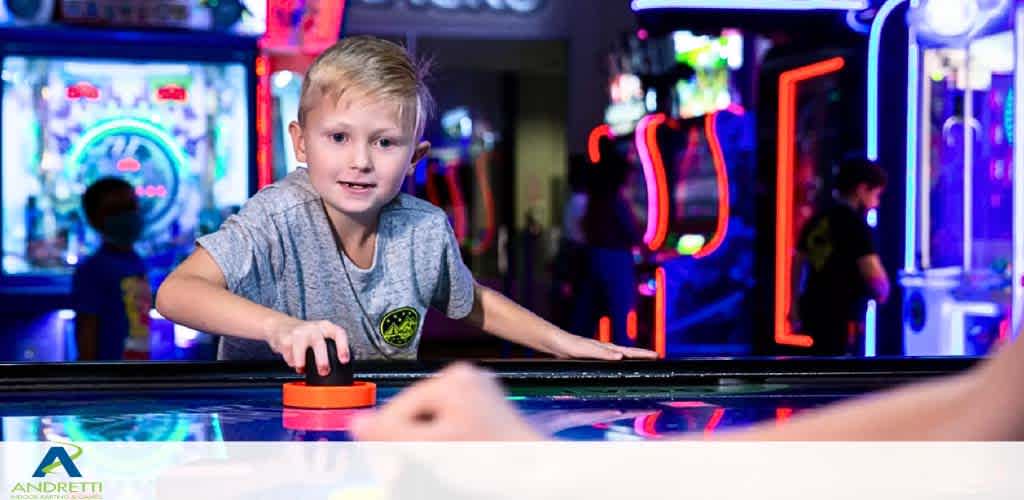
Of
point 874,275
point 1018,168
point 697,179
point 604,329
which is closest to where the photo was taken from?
point 1018,168

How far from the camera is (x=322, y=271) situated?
1897 mm

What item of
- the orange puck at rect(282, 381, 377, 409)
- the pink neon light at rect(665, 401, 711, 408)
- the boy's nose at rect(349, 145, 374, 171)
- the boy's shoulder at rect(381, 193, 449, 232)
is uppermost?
the boy's nose at rect(349, 145, 374, 171)

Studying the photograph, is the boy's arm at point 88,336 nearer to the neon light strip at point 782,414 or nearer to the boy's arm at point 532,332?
the boy's arm at point 532,332

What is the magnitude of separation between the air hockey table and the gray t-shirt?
0.85 feet

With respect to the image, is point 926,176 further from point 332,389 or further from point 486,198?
point 486,198

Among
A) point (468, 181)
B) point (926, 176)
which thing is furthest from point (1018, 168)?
point (468, 181)

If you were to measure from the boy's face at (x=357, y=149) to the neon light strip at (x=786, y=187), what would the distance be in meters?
4.03

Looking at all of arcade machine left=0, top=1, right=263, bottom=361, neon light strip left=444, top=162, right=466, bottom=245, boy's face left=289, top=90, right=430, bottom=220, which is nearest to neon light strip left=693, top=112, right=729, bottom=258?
arcade machine left=0, top=1, right=263, bottom=361

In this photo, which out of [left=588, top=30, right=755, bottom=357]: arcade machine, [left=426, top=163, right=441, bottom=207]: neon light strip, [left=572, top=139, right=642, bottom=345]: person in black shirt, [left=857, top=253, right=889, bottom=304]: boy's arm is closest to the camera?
[left=857, top=253, right=889, bottom=304]: boy's arm

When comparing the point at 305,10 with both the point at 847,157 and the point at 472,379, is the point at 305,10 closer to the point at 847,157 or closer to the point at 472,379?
the point at 847,157

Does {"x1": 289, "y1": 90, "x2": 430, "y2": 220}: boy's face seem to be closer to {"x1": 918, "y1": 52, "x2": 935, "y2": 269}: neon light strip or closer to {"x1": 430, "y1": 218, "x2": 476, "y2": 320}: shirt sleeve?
{"x1": 430, "y1": 218, "x2": 476, "y2": 320}: shirt sleeve

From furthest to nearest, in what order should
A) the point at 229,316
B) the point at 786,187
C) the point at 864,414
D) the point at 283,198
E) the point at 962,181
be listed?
the point at 786,187 → the point at 962,181 → the point at 283,198 → the point at 229,316 → the point at 864,414
